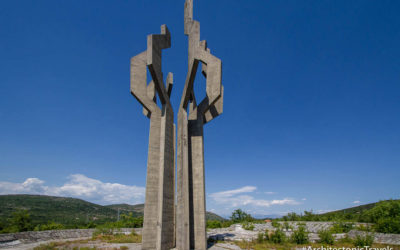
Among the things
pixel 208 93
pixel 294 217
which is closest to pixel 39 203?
pixel 294 217

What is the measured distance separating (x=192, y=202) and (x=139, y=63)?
701 centimetres

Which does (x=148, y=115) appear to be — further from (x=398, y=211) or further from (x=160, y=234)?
(x=398, y=211)

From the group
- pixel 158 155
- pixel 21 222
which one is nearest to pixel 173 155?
pixel 158 155

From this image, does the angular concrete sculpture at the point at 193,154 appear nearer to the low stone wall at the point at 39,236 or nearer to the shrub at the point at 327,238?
the shrub at the point at 327,238

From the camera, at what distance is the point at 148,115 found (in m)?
12.5

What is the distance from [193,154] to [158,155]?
1.63m

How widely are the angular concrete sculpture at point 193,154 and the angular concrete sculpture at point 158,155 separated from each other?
50cm

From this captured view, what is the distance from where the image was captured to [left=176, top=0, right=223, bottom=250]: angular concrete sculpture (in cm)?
988

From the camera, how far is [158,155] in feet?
35.1

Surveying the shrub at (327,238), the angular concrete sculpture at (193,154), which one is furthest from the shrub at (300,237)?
the angular concrete sculpture at (193,154)

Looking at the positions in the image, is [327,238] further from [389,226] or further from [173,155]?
[173,155]

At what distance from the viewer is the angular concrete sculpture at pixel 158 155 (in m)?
9.62

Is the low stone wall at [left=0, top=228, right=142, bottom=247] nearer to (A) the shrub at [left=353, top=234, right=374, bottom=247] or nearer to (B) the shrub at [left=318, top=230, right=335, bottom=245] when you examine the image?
(B) the shrub at [left=318, top=230, right=335, bottom=245]

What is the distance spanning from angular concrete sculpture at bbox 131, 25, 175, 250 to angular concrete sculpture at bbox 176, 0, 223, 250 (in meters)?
0.50
